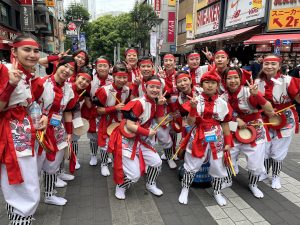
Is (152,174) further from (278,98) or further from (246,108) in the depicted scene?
(278,98)

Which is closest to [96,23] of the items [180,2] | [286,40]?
[180,2]

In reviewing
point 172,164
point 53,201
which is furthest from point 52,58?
point 172,164

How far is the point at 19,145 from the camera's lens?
2.34 meters

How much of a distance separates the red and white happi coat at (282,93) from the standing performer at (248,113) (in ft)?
0.84

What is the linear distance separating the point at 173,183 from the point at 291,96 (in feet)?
6.98

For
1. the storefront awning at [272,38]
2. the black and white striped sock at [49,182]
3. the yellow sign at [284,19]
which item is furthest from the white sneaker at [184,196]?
the yellow sign at [284,19]

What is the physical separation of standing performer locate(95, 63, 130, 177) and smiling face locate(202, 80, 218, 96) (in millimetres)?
1277

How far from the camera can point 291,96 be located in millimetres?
3555

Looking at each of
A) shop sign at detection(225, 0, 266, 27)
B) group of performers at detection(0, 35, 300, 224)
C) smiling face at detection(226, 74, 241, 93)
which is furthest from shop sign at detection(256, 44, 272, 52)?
smiling face at detection(226, 74, 241, 93)

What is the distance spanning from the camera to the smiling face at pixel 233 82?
11.1 feet

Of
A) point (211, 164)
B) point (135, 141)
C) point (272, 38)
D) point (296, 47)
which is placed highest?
point (272, 38)

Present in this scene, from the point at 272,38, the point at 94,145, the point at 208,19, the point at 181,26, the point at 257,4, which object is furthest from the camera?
the point at 181,26

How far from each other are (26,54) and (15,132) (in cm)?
71

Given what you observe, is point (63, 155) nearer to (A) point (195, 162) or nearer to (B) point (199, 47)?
(A) point (195, 162)
